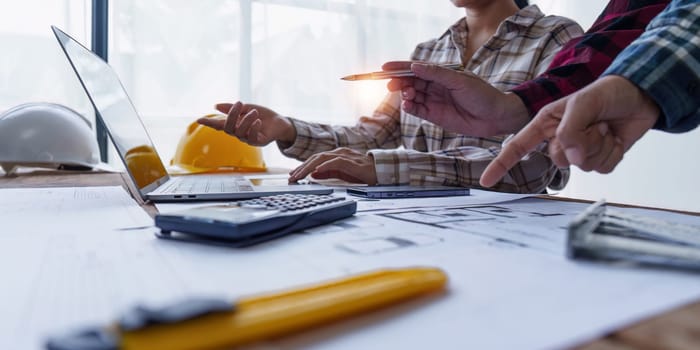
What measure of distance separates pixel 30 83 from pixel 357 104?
132 centimetres

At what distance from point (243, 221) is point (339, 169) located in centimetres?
48

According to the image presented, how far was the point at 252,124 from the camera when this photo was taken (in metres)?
1.00

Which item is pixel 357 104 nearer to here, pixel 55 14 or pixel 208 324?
pixel 55 14

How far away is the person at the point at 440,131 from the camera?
80 cm

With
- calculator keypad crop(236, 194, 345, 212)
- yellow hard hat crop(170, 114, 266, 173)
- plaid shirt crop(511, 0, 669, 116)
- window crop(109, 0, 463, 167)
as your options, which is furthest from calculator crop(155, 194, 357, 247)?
window crop(109, 0, 463, 167)

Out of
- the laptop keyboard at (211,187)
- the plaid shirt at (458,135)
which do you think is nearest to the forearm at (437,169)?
the plaid shirt at (458,135)

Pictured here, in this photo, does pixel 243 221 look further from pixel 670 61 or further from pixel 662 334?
pixel 670 61

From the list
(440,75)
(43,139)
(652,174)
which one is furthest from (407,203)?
(652,174)

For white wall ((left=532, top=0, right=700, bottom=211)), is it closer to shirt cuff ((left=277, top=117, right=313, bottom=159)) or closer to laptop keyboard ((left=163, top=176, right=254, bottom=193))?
shirt cuff ((left=277, top=117, right=313, bottom=159))

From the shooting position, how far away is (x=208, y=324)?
0.16 m

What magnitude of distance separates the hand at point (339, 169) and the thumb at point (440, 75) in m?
0.19

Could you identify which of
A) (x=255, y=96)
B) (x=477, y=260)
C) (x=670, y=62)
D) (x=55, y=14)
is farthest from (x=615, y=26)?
(x=55, y=14)

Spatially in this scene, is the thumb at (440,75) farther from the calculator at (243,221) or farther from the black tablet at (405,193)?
the calculator at (243,221)

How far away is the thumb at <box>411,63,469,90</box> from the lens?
64 centimetres
